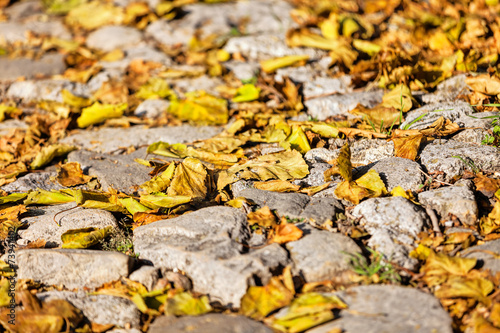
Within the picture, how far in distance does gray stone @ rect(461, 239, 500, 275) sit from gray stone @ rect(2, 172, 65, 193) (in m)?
2.33

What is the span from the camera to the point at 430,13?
4.83 m

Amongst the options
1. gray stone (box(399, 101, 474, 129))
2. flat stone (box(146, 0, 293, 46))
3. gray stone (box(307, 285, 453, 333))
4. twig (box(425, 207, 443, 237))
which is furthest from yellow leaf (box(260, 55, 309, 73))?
gray stone (box(307, 285, 453, 333))

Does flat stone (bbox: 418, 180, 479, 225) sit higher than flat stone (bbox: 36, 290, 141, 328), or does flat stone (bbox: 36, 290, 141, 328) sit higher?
flat stone (bbox: 418, 180, 479, 225)

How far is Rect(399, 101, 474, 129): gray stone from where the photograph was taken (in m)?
2.75

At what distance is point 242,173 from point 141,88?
191 centimetres

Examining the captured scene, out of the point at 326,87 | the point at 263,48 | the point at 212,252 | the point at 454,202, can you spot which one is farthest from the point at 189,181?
the point at 263,48

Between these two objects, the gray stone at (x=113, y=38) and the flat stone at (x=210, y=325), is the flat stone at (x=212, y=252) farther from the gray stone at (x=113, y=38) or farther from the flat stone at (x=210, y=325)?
the gray stone at (x=113, y=38)

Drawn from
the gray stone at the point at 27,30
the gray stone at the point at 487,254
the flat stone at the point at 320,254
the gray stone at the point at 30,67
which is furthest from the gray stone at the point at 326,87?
the gray stone at the point at 27,30

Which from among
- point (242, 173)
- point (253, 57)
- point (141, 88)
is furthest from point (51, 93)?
point (242, 173)

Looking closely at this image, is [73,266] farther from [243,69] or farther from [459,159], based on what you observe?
[243,69]

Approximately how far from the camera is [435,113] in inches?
111

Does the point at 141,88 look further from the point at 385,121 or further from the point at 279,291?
the point at 279,291

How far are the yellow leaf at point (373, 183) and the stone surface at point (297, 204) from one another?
0.57 feet

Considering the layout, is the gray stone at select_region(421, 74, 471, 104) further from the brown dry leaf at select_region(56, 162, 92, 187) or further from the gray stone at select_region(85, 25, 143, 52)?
the gray stone at select_region(85, 25, 143, 52)
